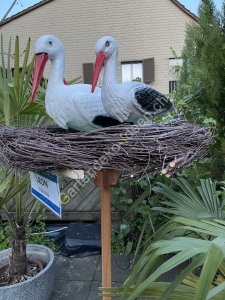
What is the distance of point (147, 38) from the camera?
5.09 meters

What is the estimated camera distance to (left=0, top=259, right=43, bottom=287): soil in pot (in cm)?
145

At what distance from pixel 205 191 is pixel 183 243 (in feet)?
1.94

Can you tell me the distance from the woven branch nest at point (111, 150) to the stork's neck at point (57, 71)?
198 mm

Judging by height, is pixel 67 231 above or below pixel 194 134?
below

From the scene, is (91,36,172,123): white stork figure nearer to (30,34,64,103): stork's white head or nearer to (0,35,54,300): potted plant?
(30,34,64,103): stork's white head

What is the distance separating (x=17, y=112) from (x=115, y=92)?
2.11ft

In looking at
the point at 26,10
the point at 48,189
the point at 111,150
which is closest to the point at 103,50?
the point at 111,150

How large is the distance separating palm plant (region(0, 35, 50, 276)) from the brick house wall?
4055mm

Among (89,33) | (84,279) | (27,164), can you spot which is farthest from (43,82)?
(89,33)

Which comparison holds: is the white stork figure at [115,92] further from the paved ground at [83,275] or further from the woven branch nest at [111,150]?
the paved ground at [83,275]

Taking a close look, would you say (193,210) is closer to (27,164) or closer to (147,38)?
(27,164)

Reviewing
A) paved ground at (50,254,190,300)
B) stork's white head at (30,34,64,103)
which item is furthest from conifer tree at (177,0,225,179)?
paved ground at (50,254,190,300)

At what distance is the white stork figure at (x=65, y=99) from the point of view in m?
0.83

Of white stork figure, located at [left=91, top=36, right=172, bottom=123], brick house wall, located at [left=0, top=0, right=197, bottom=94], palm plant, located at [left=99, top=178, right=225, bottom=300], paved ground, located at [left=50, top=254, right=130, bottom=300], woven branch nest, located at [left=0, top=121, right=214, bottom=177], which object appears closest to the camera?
palm plant, located at [left=99, top=178, right=225, bottom=300]
